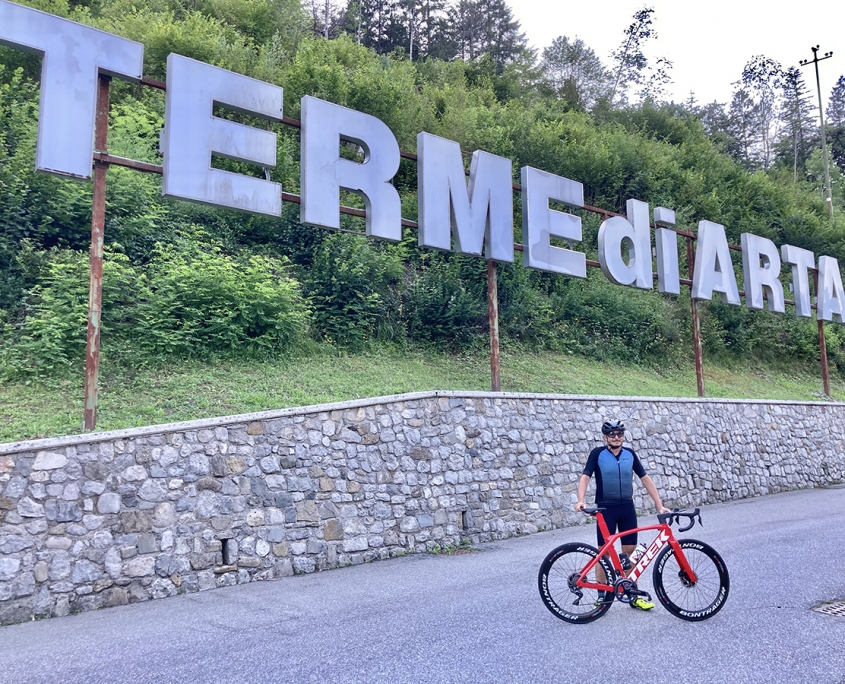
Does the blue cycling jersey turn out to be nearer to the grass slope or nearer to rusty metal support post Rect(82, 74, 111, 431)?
the grass slope

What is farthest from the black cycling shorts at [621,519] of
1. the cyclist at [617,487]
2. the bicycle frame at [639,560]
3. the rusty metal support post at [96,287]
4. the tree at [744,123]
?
the tree at [744,123]

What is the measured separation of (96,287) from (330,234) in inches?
350

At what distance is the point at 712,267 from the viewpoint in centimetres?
1780

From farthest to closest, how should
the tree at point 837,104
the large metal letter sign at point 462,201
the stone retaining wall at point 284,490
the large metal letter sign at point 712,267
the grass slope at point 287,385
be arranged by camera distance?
the tree at point 837,104
the large metal letter sign at point 712,267
the large metal letter sign at point 462,201
the grass slope at point 287,385
the stone retaining wall at point 284,490

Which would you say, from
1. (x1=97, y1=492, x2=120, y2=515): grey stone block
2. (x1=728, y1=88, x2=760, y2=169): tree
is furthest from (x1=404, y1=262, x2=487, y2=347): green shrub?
(x1=728, y1=88, x2=760, y2=169): tree

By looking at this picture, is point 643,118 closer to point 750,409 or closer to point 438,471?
point 750,409

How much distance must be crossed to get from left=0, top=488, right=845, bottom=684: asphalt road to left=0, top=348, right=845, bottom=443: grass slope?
2921mm

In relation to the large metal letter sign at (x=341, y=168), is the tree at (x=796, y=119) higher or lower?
higher

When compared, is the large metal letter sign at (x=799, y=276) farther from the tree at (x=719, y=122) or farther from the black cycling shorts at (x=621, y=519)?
the tree at (x=719, y=122)

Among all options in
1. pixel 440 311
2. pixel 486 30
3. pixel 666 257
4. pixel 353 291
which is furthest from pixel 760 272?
pixel 486 30

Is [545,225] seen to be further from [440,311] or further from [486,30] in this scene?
[486,30]

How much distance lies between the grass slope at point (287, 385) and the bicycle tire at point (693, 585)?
20.2 ft

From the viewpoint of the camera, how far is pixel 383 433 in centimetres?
989

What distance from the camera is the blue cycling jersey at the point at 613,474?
20.4ft
